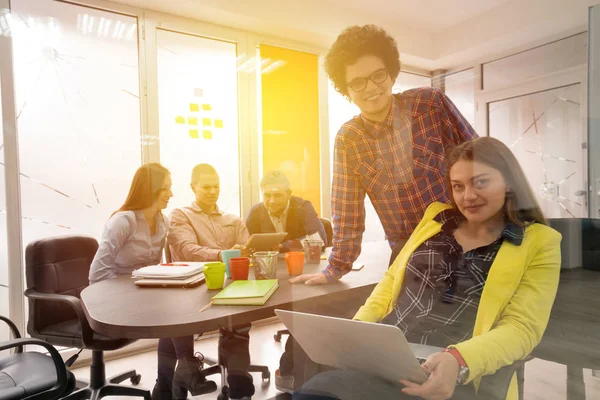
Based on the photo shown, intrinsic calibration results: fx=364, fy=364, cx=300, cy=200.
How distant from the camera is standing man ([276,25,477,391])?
75 cm

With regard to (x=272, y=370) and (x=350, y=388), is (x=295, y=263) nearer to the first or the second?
(x=272, y=370)

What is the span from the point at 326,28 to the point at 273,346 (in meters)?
0.85

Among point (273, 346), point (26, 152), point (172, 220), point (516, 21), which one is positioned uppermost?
point (516, 21)

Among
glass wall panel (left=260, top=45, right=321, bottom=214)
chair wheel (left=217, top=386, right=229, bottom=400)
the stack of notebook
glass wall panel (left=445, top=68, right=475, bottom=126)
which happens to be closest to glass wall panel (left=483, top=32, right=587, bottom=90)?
glass wall panel (left=445, top=68, right=475, bottom=126)

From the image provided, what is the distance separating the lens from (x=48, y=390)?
4.69 feet

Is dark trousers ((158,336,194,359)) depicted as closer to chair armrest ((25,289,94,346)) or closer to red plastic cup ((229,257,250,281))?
red plastic cup ((229,257,250,281))

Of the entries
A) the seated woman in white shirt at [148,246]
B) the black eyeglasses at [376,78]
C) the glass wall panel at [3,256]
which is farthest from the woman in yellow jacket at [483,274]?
the glass wall panel at [3,256]

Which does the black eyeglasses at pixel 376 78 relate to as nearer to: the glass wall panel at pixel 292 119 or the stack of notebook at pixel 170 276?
the glass wall panel at pixel 292 119

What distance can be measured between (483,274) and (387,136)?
345 mm

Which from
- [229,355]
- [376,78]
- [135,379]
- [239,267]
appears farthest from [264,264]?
[135,379]

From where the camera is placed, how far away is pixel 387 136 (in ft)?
2.67

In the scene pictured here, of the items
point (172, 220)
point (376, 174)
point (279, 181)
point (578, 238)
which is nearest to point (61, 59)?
point (172, 220)

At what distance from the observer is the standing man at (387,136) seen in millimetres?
748

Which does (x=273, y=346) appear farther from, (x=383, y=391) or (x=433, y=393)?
(x=433, y=393)
